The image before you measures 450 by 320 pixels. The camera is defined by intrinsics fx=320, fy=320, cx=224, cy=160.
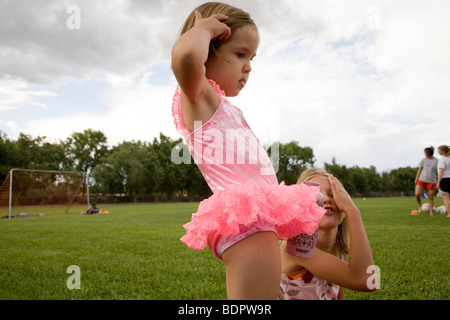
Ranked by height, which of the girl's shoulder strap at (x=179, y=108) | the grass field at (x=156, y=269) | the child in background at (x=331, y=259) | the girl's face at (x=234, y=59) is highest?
the girl's face at (x=234, y=59)

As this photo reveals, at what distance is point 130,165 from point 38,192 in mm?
25998

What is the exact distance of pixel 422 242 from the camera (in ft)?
19.0

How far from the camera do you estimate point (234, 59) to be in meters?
1.56

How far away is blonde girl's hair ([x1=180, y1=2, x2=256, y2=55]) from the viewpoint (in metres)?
1.52

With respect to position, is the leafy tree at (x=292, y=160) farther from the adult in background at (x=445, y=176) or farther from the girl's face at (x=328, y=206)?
the girl's face at (x=328, y=206)

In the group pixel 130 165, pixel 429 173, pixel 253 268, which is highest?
pixel 130 165

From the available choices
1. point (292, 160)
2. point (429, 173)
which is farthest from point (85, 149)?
point (429, 173)

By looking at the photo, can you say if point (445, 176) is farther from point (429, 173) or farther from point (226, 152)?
point (226, 152)

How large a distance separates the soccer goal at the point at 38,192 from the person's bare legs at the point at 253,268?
24341mm

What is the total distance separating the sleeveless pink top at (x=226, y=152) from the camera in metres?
1.46

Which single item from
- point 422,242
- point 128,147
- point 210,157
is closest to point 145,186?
point 128,147

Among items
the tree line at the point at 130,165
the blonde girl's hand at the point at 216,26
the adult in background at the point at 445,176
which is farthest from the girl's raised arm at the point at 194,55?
the tree line at the point at 130,165

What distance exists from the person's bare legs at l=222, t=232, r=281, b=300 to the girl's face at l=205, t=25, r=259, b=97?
2.56 ft
